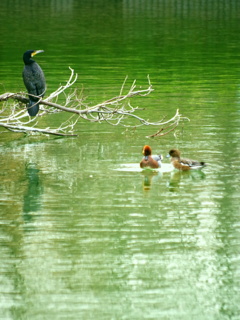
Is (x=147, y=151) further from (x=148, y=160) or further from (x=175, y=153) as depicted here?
(x=175, y=153)

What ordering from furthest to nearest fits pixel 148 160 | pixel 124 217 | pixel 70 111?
pixel 70 111 < pixel 148 160 < pixel 124 217

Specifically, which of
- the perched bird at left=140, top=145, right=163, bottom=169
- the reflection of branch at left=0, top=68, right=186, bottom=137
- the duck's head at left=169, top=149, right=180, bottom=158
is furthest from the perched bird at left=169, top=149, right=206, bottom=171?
the reflection of branch at left=0, top=68, right=186, bottom=137

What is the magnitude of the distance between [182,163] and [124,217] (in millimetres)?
2292

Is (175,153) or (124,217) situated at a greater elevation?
(124,217)

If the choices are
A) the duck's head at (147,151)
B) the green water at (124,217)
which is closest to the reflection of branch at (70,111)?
the green water at (124,217)

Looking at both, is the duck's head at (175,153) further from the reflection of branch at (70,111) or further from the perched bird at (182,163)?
the reflection of branch at (70,111)

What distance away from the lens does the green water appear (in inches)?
300

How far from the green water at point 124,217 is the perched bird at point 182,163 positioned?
0.10 metres

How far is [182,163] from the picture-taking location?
11898 mm

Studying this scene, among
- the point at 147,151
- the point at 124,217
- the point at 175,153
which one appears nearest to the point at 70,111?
the point at 147,151

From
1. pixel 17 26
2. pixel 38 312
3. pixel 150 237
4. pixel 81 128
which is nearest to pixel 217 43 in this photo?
pixel 17 26

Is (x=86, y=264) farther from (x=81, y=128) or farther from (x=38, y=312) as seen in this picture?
(x=81, y=128)

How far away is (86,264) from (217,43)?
73.2ft

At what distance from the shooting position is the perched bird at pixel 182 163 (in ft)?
38.8
